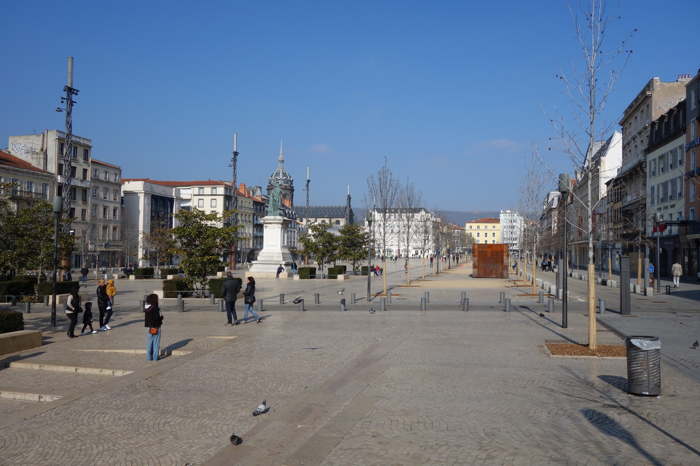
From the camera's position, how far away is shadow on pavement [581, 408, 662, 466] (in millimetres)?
6777

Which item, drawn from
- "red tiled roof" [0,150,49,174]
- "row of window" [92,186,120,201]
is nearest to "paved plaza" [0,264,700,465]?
"red tiled roof" [0,150,49,174]

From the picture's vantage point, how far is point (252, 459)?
22.0 ft

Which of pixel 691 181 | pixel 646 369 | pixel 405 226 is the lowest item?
pixel 646 369

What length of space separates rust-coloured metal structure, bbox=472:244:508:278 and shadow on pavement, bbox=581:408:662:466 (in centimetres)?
4475

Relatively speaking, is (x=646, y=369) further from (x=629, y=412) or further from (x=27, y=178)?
(x=27, y=178)

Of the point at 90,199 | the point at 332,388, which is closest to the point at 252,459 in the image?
the point at 332,388

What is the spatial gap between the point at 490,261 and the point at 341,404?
45794 mm

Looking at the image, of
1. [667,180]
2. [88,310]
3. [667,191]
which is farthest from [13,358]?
[667,191]

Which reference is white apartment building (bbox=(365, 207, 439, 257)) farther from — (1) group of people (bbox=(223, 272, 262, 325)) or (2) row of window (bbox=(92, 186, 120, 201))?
(2) row of window (bbox=(92, 186, 120, 201))

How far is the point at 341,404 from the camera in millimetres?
9008

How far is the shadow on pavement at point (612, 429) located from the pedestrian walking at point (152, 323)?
334 inches

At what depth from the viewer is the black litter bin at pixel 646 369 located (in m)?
9.42

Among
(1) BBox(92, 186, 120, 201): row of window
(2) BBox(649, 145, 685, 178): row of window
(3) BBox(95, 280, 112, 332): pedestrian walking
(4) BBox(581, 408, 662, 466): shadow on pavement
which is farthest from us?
(1) BBox(92, 186, 120, 201): row of window

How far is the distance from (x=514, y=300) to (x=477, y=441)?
72.9ft
